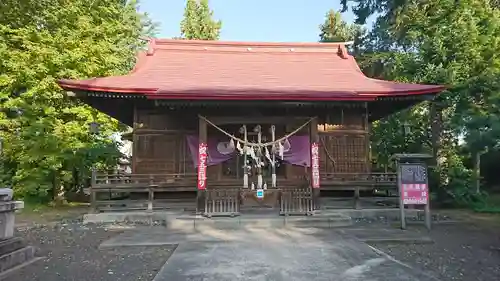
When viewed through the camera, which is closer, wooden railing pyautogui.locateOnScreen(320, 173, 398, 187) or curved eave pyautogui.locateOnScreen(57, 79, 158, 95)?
curved eave pyautogui.locateOnScreen(57, 79, 158, 95)

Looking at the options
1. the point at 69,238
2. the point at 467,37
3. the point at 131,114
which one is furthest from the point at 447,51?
the point at 69,238

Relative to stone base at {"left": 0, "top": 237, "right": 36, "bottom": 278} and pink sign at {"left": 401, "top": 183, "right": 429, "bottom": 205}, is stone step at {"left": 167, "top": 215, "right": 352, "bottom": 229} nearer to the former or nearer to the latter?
pink sign at {"left": 401, "top": 183, "right": 429, "bottom": 205}

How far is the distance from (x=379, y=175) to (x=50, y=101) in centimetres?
1240

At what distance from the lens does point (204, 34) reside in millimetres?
30547

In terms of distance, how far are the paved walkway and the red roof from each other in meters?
3.71

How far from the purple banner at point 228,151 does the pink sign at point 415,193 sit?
3372 mm

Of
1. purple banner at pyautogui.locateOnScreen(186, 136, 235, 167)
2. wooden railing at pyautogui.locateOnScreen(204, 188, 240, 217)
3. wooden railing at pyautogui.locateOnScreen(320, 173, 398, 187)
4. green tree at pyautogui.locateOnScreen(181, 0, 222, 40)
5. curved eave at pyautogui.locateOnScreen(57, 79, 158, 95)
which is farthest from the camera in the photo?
green tree at pyautogui.locateOnScreen(181, 0, 222, 40)

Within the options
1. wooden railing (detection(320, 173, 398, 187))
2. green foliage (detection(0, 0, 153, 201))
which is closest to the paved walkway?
wooden railing (detection(320, 173, 398, 187))

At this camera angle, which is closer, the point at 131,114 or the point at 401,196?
the point at 401,196

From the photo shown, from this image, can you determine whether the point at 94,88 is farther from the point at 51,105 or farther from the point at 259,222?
the point at 259,222

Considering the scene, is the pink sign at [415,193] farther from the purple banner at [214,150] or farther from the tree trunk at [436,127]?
the tree trunk at [436,127]

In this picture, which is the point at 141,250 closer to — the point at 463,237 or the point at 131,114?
the point at 463,237

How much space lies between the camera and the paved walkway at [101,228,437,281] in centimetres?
503

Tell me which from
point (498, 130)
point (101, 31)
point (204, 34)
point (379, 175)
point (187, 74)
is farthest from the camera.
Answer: point (204, 34)
